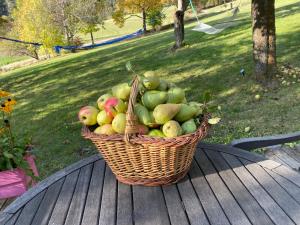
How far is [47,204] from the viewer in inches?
80.6

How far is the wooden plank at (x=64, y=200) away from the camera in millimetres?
1874

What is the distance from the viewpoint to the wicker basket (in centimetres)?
177

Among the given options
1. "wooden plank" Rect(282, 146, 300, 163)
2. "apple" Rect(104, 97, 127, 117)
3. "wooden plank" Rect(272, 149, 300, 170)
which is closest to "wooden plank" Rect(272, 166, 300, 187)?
"apple" Rect(104, 97, 127, 117)

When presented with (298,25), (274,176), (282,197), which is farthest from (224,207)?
(298,25)

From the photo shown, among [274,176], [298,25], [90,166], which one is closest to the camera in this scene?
[274,176]

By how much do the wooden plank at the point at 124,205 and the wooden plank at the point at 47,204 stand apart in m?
0.36

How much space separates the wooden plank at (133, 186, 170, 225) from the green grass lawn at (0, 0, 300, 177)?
257cm

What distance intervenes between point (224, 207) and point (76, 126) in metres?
4.35

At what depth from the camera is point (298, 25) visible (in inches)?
421

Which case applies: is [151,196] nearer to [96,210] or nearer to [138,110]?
[96,210]

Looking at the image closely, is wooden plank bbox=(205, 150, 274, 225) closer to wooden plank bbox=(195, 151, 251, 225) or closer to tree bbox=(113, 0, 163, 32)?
wooden plank bbox=(195, 151, 251, 225)

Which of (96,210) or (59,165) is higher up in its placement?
(96,210)

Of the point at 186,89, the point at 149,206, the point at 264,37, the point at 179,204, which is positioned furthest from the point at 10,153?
the point at 186,89

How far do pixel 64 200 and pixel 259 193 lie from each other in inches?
40.4
